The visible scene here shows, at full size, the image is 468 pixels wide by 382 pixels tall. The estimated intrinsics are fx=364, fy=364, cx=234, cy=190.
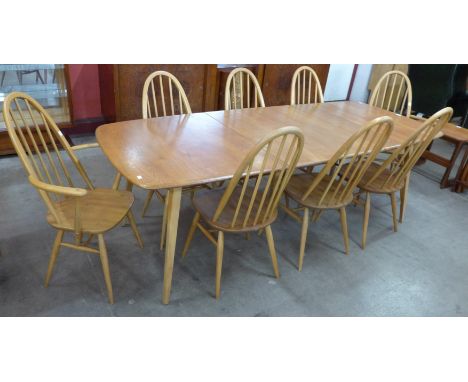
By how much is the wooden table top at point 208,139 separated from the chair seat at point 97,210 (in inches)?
10.8

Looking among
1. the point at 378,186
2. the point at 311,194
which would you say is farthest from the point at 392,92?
the point at 311,194

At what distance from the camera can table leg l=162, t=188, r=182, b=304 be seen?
5.07 feet

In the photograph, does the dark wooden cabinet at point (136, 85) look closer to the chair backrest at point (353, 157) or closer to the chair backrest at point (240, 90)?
the chair backrest at point (240, 90)

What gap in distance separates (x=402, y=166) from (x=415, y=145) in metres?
0.15

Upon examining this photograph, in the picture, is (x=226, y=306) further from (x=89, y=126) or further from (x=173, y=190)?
(x=89, y=126)

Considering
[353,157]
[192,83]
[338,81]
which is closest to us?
[353,157]

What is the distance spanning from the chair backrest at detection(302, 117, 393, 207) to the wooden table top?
8cm

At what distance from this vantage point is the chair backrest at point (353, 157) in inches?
65.7

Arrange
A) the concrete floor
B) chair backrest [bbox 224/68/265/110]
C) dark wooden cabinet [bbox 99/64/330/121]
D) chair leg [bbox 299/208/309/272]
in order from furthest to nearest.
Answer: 1. dark wooden cabinet [bbox 99/64/330/121]
2. chair backrest [bbox 224/68/265/110]
3. chair leg [bbox 299/208/309/272]
4. the concrete floor

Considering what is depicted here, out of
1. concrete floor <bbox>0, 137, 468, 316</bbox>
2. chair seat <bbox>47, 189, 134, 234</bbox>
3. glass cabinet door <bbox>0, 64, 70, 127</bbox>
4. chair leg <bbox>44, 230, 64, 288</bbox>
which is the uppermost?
glass cabinet door <bbox>0, 64, 70, 127</bbox>

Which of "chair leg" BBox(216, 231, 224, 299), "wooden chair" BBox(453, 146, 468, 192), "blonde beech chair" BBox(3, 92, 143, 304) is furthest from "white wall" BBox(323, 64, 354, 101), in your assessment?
"blonde beech chair" BBox(3, 92, 143, 304)

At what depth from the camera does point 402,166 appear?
2.21 metres

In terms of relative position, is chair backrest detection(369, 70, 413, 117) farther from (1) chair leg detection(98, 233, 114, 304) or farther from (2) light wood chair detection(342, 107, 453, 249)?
(1) chair leg detection(98, 233, 114, 304)

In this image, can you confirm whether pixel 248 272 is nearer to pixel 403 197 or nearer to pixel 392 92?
pixel 403 197
